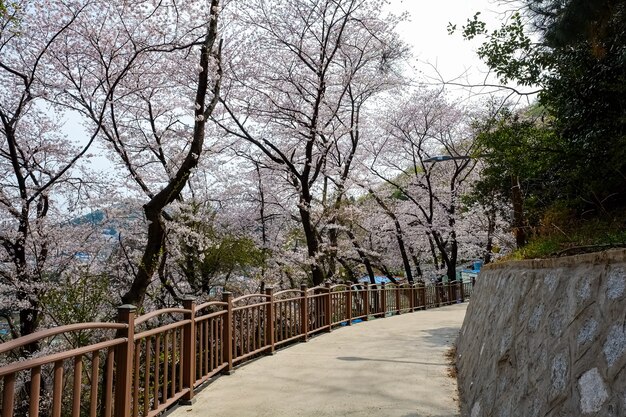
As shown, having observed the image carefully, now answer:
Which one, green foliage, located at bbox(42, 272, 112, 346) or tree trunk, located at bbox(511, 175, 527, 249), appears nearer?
green foliage, located at bbox(42, 272, 112, 346)

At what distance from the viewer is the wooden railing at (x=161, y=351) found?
2594 mm

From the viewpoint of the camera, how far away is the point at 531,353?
8.78ft

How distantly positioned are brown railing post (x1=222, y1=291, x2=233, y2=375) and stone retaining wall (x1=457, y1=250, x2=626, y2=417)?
3.19 metres

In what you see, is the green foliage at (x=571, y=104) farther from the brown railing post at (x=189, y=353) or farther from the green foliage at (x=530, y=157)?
the brown railing post at (x=189, y=353)

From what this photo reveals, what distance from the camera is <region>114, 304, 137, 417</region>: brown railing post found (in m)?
3.31

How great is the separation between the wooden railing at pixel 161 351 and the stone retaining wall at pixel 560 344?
2.59 m

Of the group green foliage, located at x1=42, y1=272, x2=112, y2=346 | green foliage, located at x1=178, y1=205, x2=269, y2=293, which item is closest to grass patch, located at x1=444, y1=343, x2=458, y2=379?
green foliage, located at x1=42, y1=272, x2=112, y2=346

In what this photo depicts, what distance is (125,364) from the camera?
11.0 feet

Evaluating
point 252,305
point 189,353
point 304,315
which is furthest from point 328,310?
point 189,353

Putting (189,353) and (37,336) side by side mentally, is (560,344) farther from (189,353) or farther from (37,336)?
(189,353)

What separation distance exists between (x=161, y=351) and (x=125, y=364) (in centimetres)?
511

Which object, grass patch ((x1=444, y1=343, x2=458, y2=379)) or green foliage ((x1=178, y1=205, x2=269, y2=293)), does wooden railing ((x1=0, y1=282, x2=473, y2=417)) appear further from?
grass patch ((x1=444, y1=343, x2=458, y2=379))

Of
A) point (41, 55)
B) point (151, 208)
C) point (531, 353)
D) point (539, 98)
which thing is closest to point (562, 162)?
point (539, 98)

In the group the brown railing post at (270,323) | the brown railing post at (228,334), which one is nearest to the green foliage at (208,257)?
the brown railing post at (270,323)
